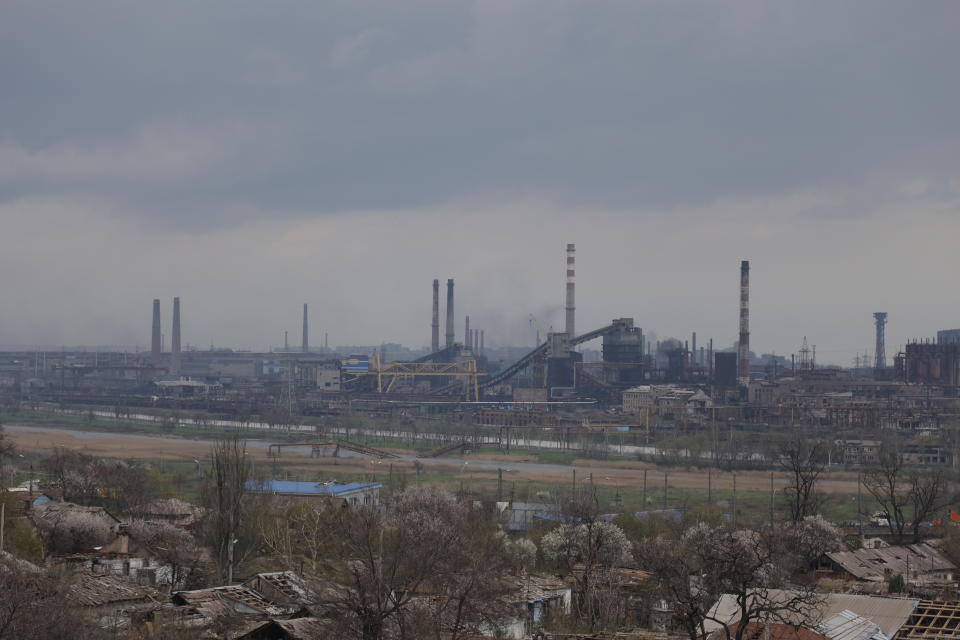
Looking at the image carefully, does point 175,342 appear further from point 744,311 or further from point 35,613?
point 35,613

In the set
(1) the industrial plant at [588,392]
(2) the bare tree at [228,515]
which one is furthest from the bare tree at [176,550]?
(1) the industrial plant at [588,392]

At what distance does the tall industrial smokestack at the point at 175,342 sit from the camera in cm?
9775

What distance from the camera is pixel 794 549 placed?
1758cm

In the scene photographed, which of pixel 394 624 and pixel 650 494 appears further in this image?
pixel 650 494

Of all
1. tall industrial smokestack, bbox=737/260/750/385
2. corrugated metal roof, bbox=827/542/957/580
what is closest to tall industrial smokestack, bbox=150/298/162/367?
tall industrial smokestack, bbox=737/260/750/385

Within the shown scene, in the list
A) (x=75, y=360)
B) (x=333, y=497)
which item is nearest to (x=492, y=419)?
(x=333, y=497)

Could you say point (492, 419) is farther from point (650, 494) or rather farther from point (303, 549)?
point (303, 549)

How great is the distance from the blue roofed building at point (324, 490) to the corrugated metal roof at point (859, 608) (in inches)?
442

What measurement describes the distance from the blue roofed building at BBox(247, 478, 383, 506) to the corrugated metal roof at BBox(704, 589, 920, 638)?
11.2 metres

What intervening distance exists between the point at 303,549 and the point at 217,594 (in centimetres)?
524

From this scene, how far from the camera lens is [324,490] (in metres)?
24.8

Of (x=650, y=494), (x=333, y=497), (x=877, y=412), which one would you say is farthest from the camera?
(x=877, y=412)

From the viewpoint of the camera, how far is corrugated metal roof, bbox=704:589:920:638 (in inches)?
460

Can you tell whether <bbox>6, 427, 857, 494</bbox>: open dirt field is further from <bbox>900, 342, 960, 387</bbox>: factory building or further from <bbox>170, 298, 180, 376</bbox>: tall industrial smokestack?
<bbox>170, 298, 180, 376</bbox>: tall industrial smokestack
